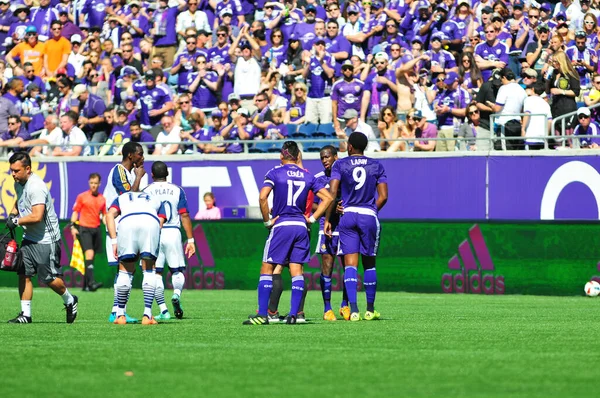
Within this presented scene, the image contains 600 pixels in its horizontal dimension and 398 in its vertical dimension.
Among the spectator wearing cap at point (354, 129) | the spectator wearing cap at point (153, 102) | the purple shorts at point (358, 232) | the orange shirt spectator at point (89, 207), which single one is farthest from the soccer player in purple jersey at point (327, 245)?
the spectator wearing cap at point (153, 102)

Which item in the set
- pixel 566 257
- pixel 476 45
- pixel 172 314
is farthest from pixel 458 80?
pixel 172 314

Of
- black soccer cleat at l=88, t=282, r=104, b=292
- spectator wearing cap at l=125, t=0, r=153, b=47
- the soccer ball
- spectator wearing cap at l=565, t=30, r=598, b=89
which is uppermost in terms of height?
spectator wearing cap at l=125, t=0, r=153, b=47

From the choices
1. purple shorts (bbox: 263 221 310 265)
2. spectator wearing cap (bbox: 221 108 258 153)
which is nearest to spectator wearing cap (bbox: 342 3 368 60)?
spectator wearing cap (bbox: 221 108 258 153)

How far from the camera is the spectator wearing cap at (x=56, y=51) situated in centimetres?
3388

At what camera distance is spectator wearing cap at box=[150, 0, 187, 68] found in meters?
32.3

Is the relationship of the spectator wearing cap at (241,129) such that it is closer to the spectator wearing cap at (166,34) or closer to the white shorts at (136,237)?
the spectator wearing cap at (166,34)

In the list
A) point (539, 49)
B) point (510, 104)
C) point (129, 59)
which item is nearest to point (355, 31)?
point (539, 49)

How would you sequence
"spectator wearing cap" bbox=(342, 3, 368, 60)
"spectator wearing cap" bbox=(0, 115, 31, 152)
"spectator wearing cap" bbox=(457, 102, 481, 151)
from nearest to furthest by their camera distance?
"spectator wearing cap" bbox=(457, 102, 481, 151)
"spectator wearing cap" bbox=(342, 3, 368, 60)
"spectator wearing cap" bbox=(0, 115, 31, 152)

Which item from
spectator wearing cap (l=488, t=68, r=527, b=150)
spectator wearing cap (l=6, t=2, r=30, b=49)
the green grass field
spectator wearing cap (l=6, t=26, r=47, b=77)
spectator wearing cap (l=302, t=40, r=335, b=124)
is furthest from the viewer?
spectator wearing cap (l=6, t=2, r=30, b=49)

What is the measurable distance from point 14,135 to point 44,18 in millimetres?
5375

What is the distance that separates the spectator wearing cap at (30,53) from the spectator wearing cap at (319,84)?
9.38 metres

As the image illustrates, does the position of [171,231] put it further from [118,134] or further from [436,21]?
[118,134]

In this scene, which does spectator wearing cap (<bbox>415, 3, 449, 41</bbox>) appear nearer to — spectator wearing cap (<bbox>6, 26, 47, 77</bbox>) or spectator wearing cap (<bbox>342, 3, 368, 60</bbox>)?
spectator wearing cap (<bbox>342, 3, 368, 60</bbox>)

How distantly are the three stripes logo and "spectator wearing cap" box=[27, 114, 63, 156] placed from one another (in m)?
10.8
